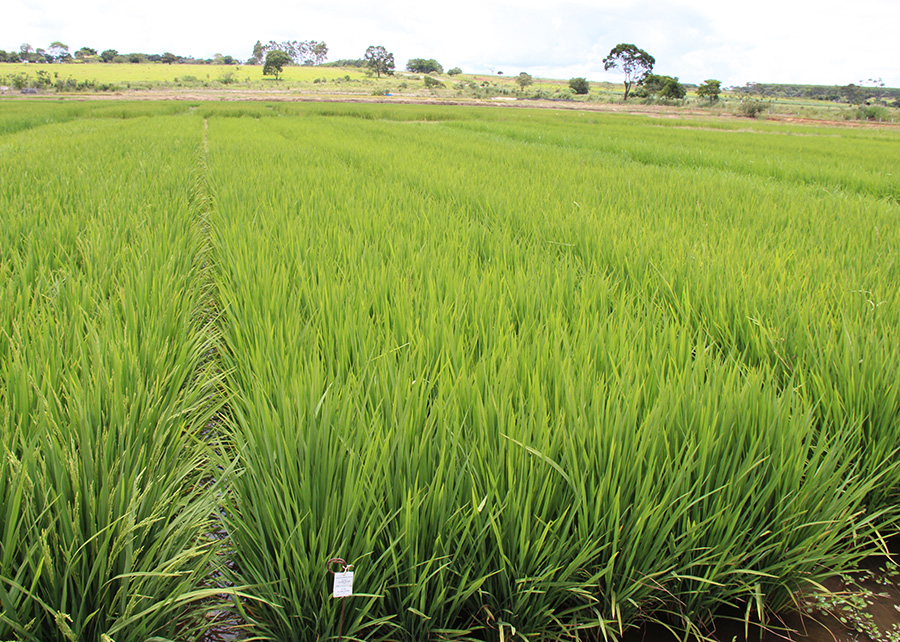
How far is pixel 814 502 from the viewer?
0.79 meters

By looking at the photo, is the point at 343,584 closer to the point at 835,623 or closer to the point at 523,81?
the point at 835,623

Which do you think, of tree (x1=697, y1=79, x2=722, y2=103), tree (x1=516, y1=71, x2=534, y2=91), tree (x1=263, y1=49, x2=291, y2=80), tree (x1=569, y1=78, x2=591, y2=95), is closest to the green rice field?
tree (x1=697, y1=79, x2=722, y2=103)

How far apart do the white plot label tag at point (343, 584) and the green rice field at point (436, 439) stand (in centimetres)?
6

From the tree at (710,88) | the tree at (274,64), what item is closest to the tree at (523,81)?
the tree at (710,88)

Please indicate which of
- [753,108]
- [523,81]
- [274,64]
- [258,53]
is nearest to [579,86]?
[523,81]

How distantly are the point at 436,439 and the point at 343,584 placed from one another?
10.7 inches

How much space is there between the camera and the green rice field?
2.11 feet

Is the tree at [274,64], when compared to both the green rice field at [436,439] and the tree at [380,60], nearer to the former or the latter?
the tree at [380,60]

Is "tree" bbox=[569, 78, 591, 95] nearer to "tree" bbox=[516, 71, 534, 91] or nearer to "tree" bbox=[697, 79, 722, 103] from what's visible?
"tree" bbox=[516, 71, 534, 91]

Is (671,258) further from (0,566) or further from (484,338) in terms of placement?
(0,566)

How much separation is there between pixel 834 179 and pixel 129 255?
6304mm

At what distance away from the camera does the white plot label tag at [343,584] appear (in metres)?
0.54

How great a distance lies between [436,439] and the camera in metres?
0.77

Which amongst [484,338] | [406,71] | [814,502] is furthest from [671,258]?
[406,71]
